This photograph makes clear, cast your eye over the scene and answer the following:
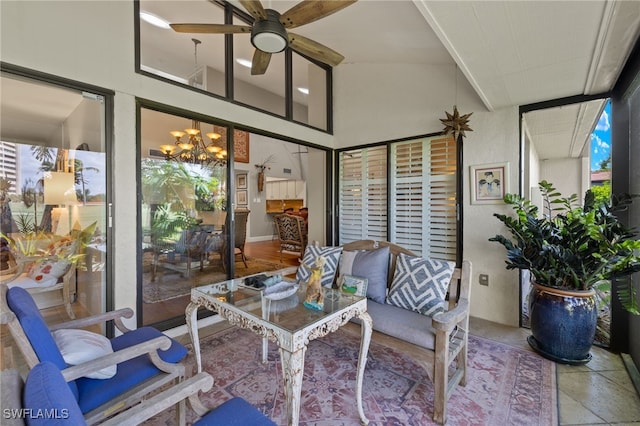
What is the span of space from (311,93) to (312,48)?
8.71ft

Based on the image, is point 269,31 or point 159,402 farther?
point 269,31

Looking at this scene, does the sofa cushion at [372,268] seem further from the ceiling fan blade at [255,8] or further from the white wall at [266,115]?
the ceiling fan blade at [255,8]

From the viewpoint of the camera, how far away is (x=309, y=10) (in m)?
1.71

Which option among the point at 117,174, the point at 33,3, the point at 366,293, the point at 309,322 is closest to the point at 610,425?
the point at 366,293

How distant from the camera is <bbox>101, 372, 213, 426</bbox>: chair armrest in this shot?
93cm

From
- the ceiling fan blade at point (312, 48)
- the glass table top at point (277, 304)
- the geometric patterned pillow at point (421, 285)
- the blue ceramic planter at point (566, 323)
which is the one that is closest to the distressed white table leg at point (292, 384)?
the glass table top at point (277, 304)

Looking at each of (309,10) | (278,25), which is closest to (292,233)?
(278,25)

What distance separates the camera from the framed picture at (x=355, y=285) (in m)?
2.25

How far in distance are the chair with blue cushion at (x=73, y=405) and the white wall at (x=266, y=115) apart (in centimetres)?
169

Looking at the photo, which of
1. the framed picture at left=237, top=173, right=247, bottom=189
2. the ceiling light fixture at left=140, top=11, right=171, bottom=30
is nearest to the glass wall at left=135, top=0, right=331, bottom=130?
the ceiling light fixture at left=140, top=11, right=171, bottom=30

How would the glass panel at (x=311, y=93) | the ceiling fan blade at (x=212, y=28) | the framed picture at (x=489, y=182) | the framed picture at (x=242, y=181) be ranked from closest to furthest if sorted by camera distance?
the ceiling fan blade at (x=212, y=28), the framed picture at (x=489, y=182), the glass panel at (x=311, y=93), the framed picture at (x=242, y=181)

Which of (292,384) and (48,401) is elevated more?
(48,401)

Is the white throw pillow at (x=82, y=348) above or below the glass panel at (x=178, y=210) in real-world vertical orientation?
below

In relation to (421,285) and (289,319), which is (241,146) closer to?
(421,285)
